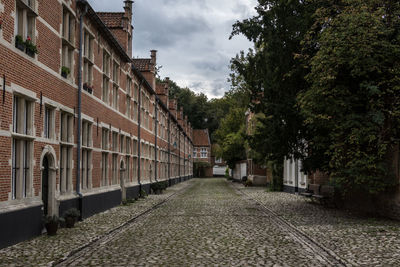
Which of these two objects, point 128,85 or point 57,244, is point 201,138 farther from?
point 57,244

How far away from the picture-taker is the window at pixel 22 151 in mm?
10297

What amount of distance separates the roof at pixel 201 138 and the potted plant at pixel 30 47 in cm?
8380

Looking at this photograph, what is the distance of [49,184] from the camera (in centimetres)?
1274

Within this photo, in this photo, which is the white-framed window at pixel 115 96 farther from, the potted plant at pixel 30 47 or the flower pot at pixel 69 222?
the potted plant at pixel 30 47

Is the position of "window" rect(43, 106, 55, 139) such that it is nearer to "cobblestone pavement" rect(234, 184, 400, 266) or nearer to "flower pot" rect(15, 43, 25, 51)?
"flower pot" rect(15, 43, 25, 51)

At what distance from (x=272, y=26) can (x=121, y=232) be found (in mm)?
9598

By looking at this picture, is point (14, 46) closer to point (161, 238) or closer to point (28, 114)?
point (28, 114)

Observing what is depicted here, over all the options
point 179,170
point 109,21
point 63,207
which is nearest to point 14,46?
point 63,207

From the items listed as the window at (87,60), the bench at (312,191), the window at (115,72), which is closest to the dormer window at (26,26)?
the window at (87,60)

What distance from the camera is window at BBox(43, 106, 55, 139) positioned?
1230 centimetres

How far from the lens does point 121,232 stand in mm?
12133

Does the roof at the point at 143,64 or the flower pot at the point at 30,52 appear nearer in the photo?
the flower pot at the point at 30,52

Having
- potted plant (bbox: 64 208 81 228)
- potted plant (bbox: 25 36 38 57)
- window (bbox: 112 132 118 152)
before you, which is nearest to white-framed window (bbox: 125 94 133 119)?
window (bbox: 112 132 118 152)

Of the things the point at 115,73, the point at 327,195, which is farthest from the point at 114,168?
the point at 327,195
